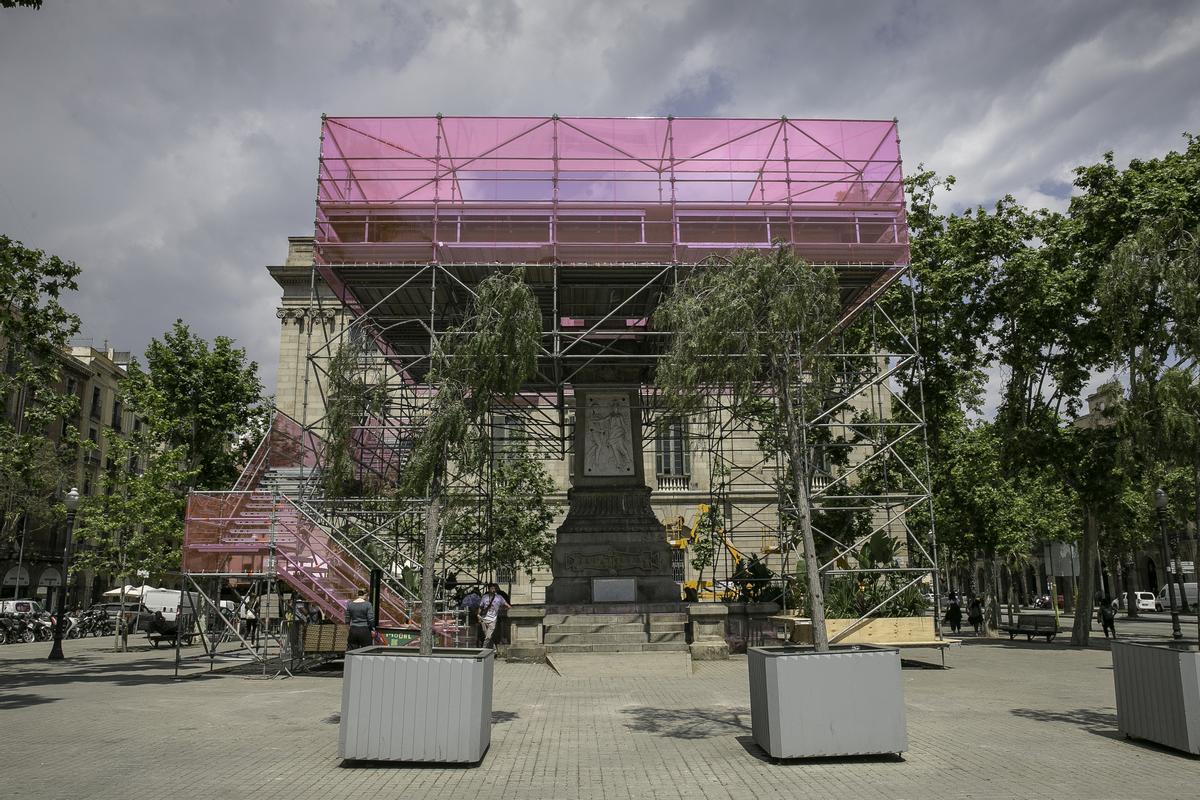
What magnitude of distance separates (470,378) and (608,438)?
470 inches

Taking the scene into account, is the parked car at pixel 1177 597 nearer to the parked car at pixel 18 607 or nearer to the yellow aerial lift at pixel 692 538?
the yellow aerial lift at pixel 692 538

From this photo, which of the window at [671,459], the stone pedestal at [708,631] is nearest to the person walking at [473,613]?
the stone pedestal at [708,631]

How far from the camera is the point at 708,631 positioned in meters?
18.7

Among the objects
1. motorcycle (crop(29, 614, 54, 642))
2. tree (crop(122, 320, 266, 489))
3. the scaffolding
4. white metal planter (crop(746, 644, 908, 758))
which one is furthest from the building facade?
white metal planter (crop(746, 644, 908, 758))

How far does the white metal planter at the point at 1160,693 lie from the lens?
8.48 metres

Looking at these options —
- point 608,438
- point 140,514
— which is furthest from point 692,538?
point 140,514

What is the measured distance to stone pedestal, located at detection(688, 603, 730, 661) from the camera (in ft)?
59.7

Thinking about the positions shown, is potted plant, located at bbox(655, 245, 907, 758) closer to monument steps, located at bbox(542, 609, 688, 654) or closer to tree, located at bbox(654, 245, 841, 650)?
tree, located at bbox(654, 245, 841, 650)

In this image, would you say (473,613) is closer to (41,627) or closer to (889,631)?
(889,631)

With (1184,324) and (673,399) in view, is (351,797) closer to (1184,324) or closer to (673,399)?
(673,399)

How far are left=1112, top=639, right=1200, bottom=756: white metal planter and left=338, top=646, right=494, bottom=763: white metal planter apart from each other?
23.1 ft

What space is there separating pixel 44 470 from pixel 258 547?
29.3 meters

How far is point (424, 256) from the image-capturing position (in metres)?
19.6

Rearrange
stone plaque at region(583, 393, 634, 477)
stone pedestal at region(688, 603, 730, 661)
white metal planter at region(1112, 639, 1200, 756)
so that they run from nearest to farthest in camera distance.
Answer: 1. white metal planter at region(1112, 639, 1200, 756)
2. stone pedestal at region(688, 603, 730, 661)
3. stone plaque at region(583, 393, 634, 477)
